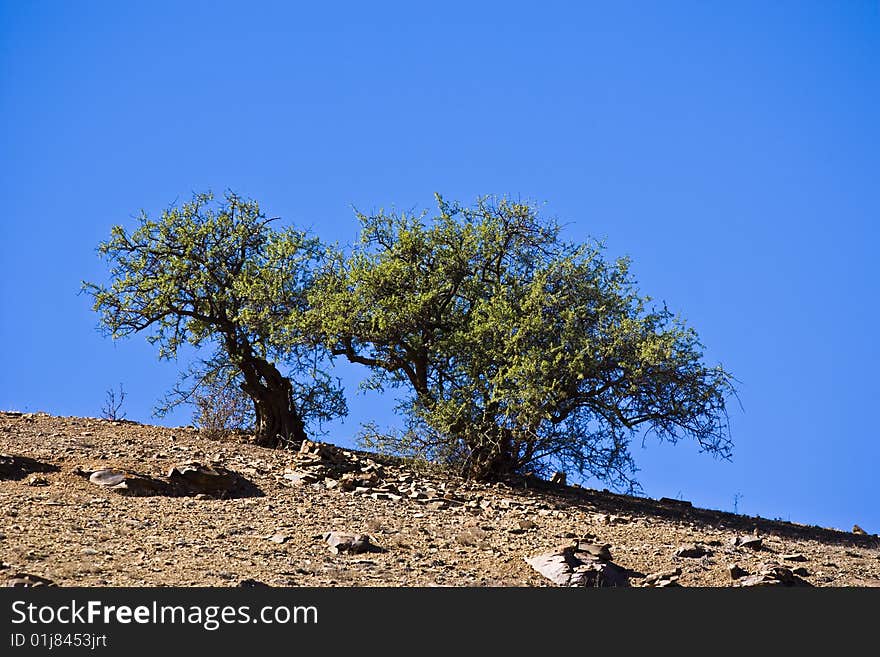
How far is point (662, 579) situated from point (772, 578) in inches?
61.9

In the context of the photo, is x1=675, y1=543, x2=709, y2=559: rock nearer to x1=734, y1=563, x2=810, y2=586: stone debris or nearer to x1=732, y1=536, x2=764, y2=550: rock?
x1=734, y1=563, x2=810, y2=586: stone debris

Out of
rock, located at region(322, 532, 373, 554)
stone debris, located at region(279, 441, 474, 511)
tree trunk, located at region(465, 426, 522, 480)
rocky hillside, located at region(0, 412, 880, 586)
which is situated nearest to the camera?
rocky hillside, located at region(0, 412, 880, 586)

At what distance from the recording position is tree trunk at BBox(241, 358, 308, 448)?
2447 cm

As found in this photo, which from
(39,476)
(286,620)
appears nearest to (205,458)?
(39,476)

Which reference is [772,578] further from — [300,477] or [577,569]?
[300,477]

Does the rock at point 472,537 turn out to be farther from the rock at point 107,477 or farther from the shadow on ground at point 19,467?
the shadow on ground at point 19,467

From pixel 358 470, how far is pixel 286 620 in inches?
426

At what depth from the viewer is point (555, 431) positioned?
21.7m

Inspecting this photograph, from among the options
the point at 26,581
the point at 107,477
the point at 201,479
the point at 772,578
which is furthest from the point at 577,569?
the point at 107,477

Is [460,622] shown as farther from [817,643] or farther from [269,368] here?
[269,368]

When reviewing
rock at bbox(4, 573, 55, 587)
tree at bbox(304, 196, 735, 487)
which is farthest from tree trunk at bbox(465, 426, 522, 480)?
rock at bbox(4, 573, 55, 587)

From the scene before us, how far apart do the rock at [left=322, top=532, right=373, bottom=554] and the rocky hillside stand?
0.08ft

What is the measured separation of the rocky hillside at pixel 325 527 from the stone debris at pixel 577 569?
0.03 meters

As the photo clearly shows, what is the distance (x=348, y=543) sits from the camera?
15.0m
